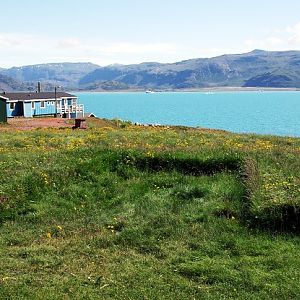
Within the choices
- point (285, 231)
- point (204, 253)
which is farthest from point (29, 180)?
point (285, 231)

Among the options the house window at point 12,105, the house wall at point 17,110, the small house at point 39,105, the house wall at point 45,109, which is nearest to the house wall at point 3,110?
the small house at point 39,105

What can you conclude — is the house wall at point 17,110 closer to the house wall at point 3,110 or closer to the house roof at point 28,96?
the house roof at point 28,96

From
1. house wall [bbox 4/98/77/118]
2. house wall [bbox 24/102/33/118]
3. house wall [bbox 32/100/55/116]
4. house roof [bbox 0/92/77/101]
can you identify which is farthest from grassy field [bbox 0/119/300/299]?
house wall [bbox 32/100/55/116]

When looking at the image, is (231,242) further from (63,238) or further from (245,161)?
(245,161)

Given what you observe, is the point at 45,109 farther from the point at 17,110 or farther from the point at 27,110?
the point at 17,110

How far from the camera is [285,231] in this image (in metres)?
15.4

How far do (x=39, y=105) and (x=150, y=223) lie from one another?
224ft

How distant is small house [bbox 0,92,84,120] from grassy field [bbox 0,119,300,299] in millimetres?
51169

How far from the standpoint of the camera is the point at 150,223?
53.0 feet

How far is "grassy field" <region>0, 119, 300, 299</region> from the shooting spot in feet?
38.6

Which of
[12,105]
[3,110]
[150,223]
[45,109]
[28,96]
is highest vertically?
[28,96]

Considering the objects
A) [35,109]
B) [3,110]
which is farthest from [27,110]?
[3,110]

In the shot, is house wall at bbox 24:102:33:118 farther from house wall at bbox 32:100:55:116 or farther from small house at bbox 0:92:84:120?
house wall at bbox 32:100:55:116

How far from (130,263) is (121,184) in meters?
7.37
